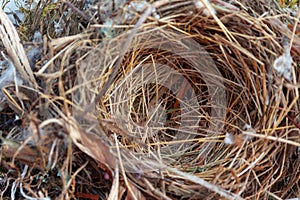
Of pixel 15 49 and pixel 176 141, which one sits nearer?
pixel 15 49

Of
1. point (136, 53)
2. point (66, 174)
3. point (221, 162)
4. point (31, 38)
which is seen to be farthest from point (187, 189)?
point (31, 38)

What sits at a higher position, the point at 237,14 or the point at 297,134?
the point at 237,14

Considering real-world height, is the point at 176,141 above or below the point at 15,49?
below

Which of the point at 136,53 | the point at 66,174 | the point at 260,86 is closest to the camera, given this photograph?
the point at 66,174

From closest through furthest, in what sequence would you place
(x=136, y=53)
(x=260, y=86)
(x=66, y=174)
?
(x=66, y=174)
(x=260, y=86)
(x=136, y=53)

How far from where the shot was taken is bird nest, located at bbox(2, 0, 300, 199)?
0.87 meters

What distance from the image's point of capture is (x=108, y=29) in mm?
910

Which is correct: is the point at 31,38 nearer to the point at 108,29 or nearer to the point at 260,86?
the point at 108,29

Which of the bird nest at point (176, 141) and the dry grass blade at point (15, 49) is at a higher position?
the dry grass blade at point (15, 49)

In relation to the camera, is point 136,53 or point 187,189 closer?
point 187,189

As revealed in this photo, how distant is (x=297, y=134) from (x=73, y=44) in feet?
1.65

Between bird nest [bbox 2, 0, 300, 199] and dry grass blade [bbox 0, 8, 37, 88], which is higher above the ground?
dry grass blade [bbox 0, 8, 37, 88]

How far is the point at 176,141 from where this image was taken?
1.16m

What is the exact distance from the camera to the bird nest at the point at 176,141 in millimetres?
871
